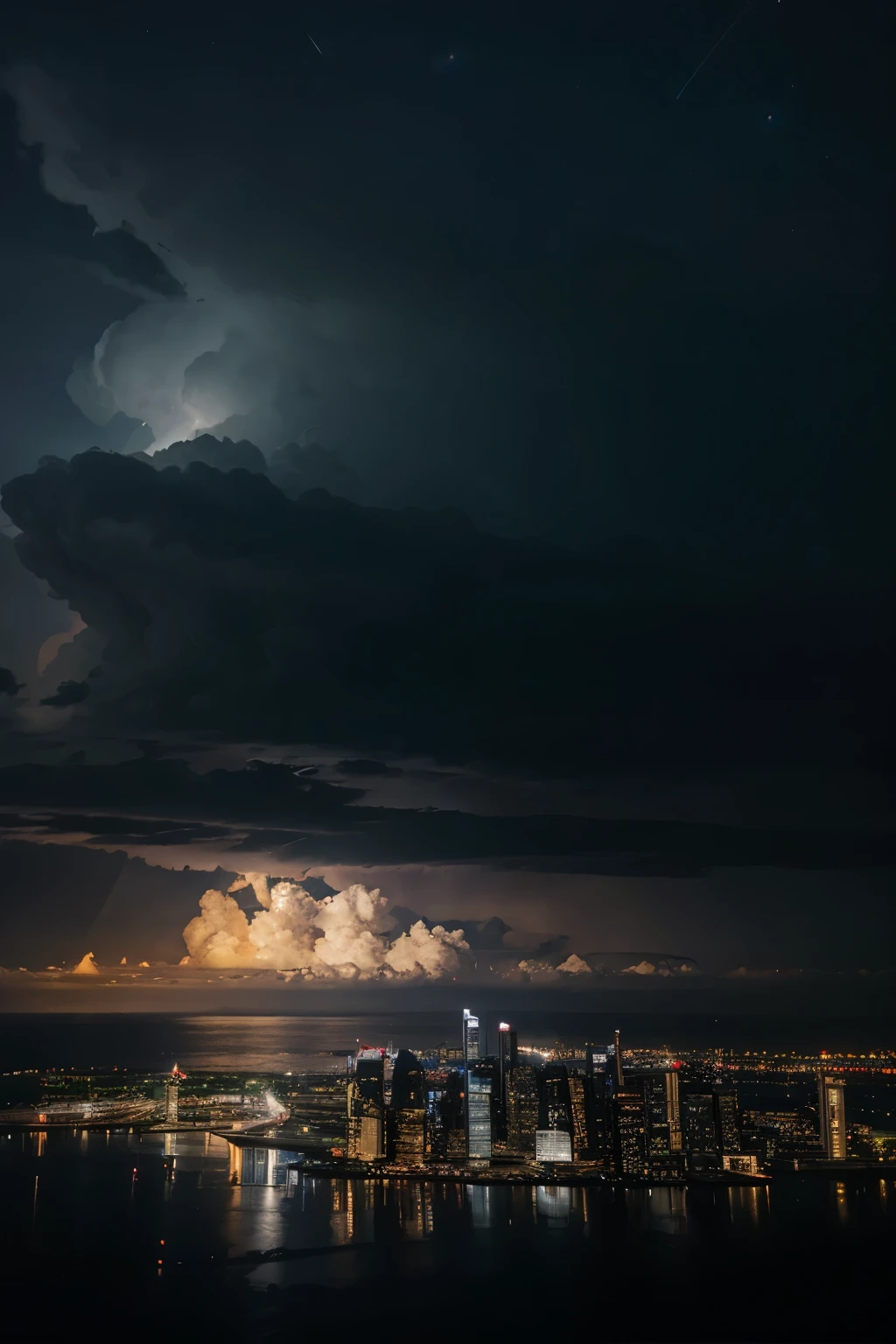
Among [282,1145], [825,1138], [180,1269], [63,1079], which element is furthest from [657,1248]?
[63,1079]

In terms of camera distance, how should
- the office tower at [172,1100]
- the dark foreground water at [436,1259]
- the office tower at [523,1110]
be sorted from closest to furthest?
the dark foreground water at [436,1259]
the office tower at [523,1110]
the office tower at [172,1100]

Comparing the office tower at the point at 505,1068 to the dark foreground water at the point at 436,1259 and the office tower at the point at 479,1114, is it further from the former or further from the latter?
the dark foreground water at the point at 436,1259

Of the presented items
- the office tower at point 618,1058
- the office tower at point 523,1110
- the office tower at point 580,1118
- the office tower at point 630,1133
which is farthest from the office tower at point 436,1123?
the office tower at point 618,1058

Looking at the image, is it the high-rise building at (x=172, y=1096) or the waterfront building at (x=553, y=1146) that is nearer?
the waterfront building at (x=553, y=1146)

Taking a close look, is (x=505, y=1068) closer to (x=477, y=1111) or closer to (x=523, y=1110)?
(x=523, y=1110)

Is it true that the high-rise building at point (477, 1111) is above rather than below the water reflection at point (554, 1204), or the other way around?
above

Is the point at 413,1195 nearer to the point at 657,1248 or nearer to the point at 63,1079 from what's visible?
the point at 657,1248

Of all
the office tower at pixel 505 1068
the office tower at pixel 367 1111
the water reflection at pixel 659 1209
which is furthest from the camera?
the office tower at pixel 505 1068

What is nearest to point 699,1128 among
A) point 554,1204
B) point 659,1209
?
point 659,1209
